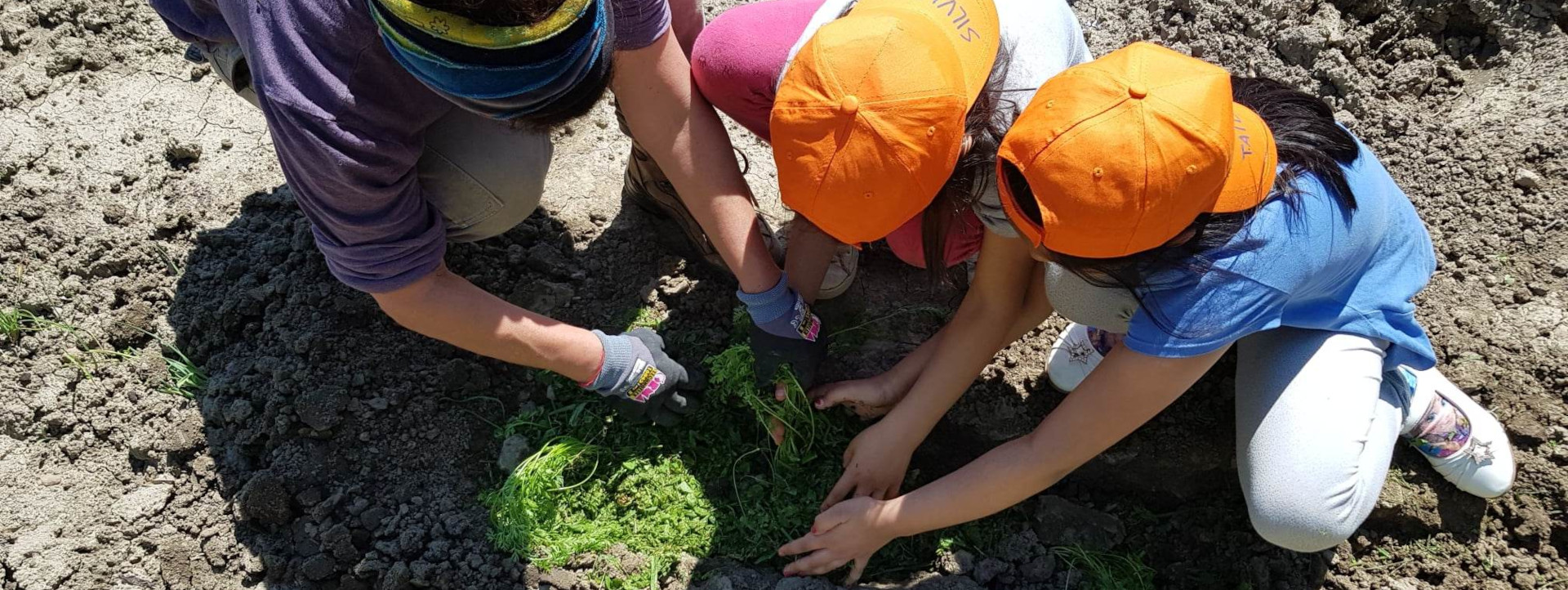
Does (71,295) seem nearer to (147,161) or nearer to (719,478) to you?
(147,161)

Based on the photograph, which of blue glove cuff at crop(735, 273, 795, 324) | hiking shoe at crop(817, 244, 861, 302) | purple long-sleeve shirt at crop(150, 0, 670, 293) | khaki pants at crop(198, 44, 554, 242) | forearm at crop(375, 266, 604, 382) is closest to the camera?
purple long-sleeve shirt at crop(150, 0, 670, 293)

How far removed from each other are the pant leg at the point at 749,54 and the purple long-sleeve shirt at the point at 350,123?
364 millimetres

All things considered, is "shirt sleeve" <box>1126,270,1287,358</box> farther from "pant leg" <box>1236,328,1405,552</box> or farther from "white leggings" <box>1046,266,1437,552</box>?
"pant leg" <box>1236,328,1405,552</box>

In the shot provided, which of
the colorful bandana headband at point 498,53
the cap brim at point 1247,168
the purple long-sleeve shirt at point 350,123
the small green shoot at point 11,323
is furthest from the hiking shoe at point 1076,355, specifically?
the small green shoot at point 11,323

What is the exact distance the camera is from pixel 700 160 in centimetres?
219

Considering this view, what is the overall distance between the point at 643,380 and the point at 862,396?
1.69 ft

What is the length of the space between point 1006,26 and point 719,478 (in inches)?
47.7

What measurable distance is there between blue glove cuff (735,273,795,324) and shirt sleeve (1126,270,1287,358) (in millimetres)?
774

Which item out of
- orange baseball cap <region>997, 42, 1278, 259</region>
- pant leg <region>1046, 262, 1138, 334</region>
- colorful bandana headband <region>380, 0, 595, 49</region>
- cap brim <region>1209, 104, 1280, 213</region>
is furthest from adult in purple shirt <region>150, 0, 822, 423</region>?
cap brim <region>1209, 104, 1280, 213</region>

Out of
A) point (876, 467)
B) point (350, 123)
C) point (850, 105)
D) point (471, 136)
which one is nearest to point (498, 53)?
point (350, 123)

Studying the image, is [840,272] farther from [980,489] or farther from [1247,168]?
[1247,168]

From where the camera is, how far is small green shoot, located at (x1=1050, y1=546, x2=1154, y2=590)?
2.23m

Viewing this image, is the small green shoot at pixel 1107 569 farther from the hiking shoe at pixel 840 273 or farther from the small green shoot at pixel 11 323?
the small green shoot at pixel 11 323

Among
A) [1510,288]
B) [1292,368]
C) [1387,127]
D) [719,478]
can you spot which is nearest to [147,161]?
[719,478]
